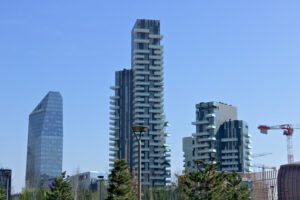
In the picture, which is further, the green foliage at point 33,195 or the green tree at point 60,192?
the green foliage at point 33,195

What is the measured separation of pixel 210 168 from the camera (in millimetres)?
63219

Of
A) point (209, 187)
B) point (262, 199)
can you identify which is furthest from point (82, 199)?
point (209, 187)

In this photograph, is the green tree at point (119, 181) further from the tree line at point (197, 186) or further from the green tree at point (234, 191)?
the green tree at point (234, 191)

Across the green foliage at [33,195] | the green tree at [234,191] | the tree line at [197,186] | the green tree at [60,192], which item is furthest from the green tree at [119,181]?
the green foliage at [33,195]

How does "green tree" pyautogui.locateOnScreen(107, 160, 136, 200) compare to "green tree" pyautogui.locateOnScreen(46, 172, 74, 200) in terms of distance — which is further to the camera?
"green tree" pyautogui.locateOnScreen(46, 172, 74, 200)

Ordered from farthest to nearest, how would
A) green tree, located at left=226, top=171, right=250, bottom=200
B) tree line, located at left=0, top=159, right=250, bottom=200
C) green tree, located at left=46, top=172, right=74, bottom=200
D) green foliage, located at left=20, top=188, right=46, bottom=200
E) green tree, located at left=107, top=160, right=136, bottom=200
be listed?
green foliage, located at left=20, top=188, right=46, bottom=200 < green tree, located at left=46, top=172, right=74, bottom=200 < green tree, located at left=107, top=160, right=136, bottom=200 < green tree, located at left=226, top=171, right=250, bottom=200 < tree line, located at left=0, top=159, right=250, bottom=200

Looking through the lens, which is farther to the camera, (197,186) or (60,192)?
(60,192)

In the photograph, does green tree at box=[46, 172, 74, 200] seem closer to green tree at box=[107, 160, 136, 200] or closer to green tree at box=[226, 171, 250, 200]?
green tree at box=[107, 160, 136, 200]

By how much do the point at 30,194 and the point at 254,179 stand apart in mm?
56739

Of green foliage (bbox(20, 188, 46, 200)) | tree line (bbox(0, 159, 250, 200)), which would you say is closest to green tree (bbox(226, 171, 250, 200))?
tree line (bbox(0, 159, 250, 200))

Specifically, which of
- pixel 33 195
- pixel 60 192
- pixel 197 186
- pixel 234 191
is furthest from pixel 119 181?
pixel 33 195

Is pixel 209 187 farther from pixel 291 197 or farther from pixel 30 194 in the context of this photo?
pixel 30 194

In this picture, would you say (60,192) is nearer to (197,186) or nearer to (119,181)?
(119,181)

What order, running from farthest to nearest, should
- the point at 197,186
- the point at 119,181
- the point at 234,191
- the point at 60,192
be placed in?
1. the point at 60,192
2. the point at 119,181
3. the point at 234,191
4. the point at 197,186
